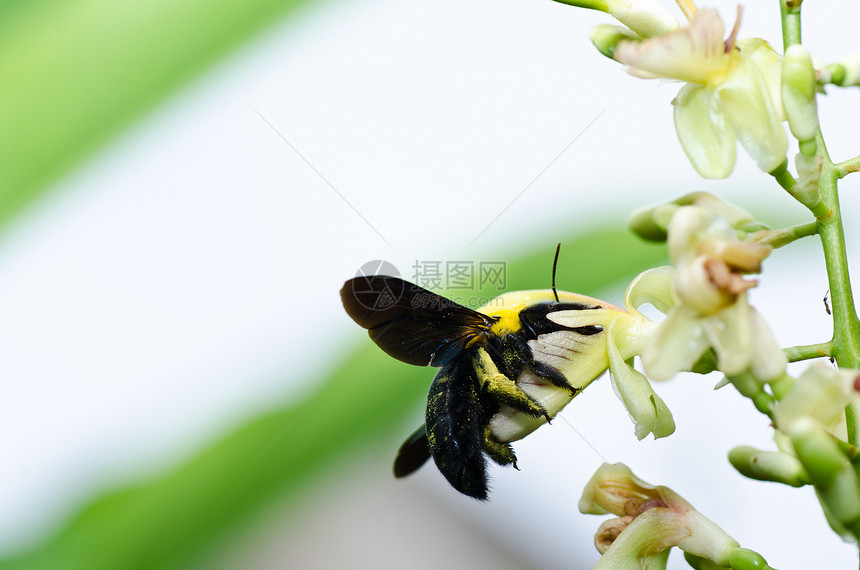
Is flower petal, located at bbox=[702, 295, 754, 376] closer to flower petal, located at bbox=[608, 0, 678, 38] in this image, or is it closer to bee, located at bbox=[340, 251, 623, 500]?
bee, located at bbox=[340, 251, 623, 500]

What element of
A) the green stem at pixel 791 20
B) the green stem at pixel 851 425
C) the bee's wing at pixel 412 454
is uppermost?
the green stem at pixel 791 20

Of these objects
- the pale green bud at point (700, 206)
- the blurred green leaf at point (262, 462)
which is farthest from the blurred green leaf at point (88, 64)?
the pale green bud at point (700, 206)

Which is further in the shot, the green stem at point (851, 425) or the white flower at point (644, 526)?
the white flower at point (644, 526)

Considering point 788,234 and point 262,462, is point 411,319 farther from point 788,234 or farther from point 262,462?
point 262,462

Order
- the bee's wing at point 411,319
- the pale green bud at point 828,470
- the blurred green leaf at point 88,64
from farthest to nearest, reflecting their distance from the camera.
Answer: the blurred green leaf at point 88,64
the bee's wing at point 411,319
the pale green bud at point 828,470

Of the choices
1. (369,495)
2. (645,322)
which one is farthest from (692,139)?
(369,495)

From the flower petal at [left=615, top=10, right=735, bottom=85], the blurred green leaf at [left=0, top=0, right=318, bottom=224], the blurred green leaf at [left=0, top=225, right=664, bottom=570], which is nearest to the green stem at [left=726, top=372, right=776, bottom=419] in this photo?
the flower petal at [left=615, top=10, right=735, bottom=85]

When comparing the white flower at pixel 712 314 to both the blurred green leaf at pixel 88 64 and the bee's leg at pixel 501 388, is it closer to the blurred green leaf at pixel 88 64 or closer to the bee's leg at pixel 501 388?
the bee's leg at pixel 501 388

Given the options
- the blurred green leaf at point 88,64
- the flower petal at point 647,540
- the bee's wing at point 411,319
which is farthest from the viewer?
the blurred green leaf at point 88,64
